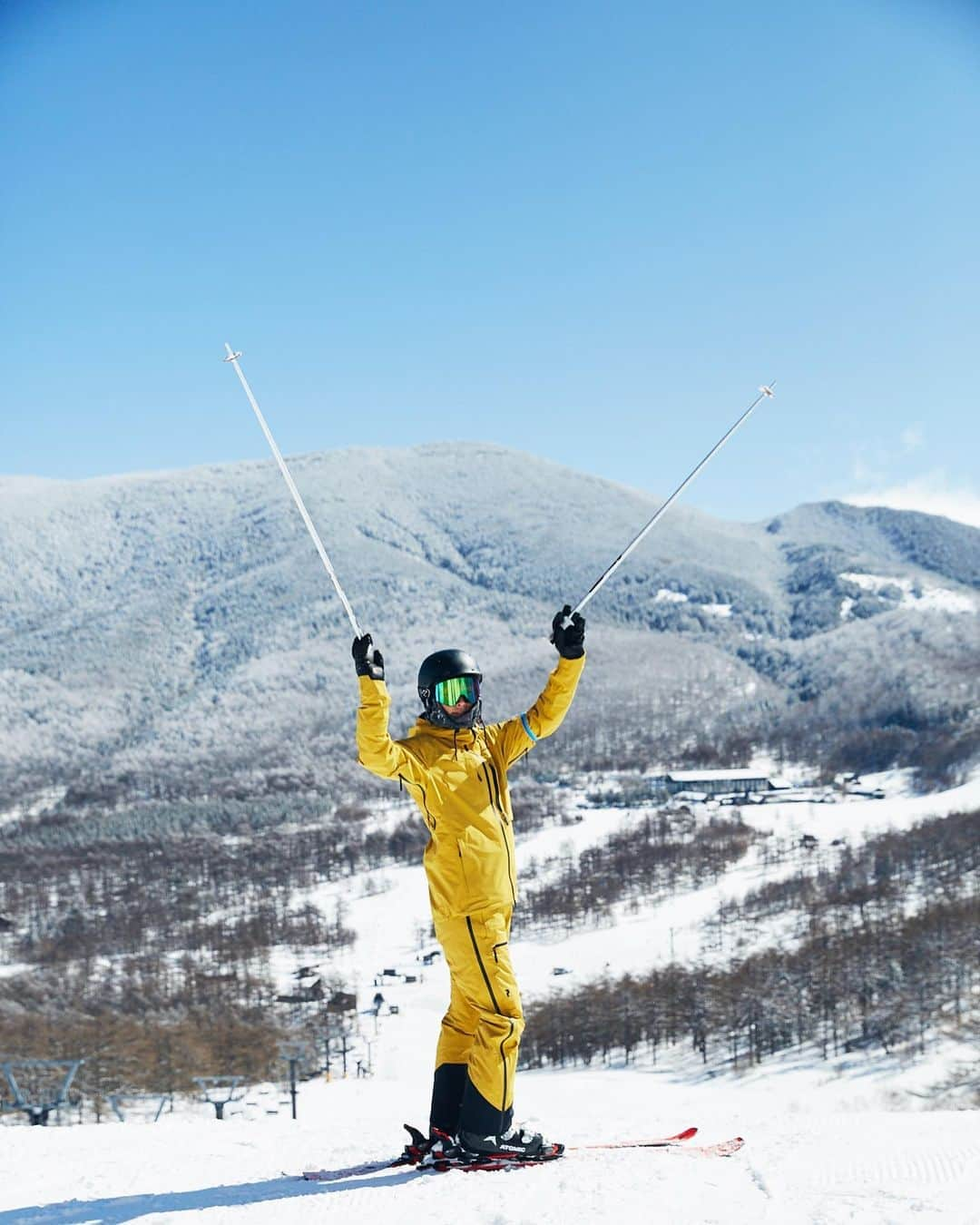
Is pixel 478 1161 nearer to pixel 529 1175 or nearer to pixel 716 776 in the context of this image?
pixel 529 1175

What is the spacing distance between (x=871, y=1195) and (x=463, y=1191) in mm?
1813

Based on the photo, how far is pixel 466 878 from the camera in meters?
5.70

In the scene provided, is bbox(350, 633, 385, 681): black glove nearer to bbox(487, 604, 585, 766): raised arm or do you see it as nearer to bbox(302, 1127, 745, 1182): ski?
bbox(487, 604, 585, 766): raised arm

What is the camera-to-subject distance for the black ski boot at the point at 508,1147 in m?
5.61

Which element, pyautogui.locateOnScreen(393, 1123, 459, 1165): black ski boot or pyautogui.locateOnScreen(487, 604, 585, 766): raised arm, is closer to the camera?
pyautogui.locateOnScreen(393, 1123, 459, 1165): black ski boot

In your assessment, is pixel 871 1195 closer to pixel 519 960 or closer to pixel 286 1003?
pixel 286 1003

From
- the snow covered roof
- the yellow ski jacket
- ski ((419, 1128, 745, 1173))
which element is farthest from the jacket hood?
the snow covered roof

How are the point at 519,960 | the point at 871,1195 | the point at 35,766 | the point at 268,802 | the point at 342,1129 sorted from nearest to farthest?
the point at 871,1195 < the point at 342,1129 < the point at 519,960 < the point at 268,802 < the point at 35,766

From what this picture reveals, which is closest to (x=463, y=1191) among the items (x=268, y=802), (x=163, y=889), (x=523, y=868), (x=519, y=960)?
(x=519, y=960)

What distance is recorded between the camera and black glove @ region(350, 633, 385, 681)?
216 inches

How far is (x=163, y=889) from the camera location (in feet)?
334

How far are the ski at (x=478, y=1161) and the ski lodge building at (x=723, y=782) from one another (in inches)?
5239

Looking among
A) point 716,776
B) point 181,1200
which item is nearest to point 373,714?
point 181,1200

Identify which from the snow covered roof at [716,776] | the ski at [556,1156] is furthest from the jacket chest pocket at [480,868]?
the snow covered roof at [716,776]
